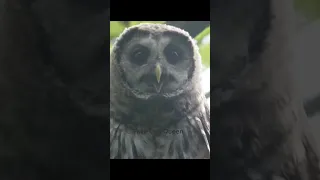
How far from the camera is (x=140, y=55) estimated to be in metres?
1.92

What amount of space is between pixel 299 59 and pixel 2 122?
4.09 feet

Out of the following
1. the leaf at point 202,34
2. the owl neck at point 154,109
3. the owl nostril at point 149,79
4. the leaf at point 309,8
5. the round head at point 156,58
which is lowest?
the owl neck at point 154,109

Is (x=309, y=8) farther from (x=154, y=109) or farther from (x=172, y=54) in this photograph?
(x=154, y=109)

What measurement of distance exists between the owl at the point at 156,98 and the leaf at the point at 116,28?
2 cm

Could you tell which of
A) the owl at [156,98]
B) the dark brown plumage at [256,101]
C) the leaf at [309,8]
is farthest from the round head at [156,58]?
the leaf at [309,8]

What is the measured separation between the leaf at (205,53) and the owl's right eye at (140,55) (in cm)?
22

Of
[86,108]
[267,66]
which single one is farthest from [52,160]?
[267,66]

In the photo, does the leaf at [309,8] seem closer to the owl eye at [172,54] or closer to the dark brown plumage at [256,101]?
the dark brown plumage at [256,101]

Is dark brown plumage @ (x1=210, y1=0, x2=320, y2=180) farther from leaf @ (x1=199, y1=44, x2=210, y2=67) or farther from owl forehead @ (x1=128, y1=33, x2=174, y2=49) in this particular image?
owl forehead @ (x1=128, y1=33, x2=174, y2=49)

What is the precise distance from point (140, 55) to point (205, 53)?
0.27 m

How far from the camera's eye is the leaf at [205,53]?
1.94 m

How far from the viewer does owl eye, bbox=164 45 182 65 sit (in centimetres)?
192

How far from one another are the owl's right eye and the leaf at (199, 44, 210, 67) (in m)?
0.22

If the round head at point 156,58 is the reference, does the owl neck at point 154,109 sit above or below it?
below
